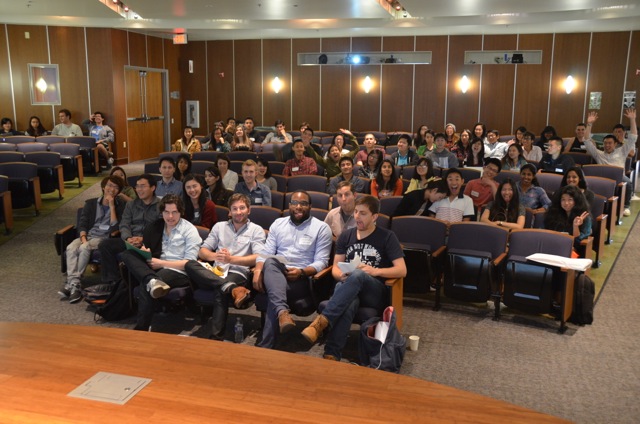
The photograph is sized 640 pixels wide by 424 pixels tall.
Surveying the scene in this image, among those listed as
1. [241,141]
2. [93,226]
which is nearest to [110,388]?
[93,226]

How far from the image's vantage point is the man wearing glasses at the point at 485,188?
7.33 metres

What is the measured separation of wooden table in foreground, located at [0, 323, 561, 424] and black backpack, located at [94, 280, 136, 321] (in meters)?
2.11

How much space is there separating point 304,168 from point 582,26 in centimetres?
852

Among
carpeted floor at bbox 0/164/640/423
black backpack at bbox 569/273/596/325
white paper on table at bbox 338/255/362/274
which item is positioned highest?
white paper on table at bbox 338/255/362/274

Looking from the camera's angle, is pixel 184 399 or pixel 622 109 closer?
pixel 184 399

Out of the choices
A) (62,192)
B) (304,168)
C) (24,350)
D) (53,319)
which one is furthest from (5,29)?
(24,350)

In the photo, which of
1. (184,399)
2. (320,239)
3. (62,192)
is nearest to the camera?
(184,399)

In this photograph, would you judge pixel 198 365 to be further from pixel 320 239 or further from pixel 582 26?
pixel 582 26

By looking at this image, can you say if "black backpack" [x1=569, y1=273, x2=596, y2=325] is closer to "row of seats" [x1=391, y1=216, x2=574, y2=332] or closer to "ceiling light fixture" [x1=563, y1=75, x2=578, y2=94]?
"row of seats" [x1=391, y1=216, x2=574, y2=332]

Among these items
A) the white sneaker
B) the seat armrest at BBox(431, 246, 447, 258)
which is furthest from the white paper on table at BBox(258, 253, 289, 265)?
the seat armrest at BBox(431, 246, 447, 258)

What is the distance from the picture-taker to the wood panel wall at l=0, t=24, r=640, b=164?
1416 centimetres

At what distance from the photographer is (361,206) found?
4965 mm

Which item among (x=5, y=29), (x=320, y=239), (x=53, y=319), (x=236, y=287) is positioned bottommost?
(x=53, y=319)

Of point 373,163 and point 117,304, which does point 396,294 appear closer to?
point 117,304
